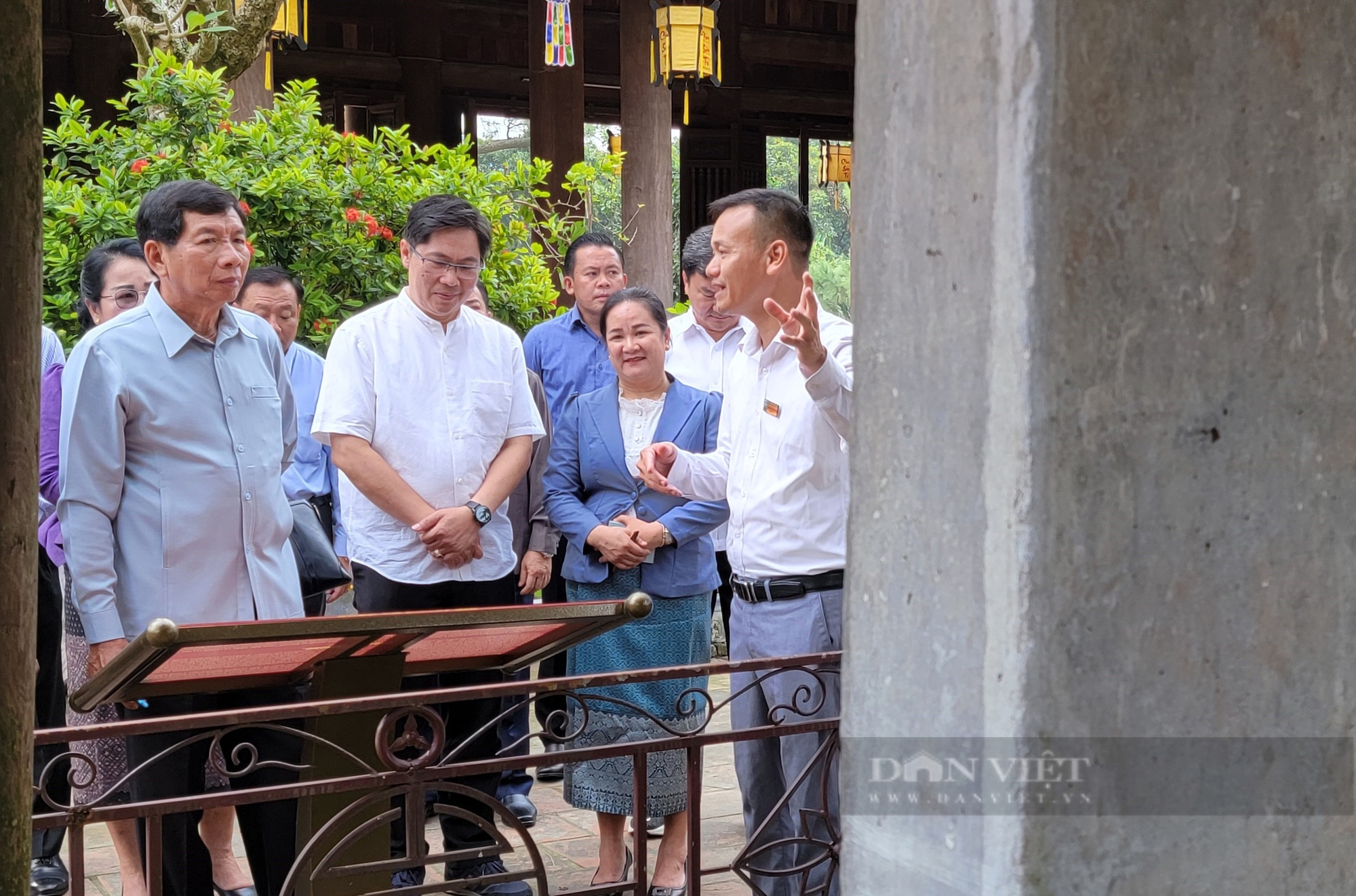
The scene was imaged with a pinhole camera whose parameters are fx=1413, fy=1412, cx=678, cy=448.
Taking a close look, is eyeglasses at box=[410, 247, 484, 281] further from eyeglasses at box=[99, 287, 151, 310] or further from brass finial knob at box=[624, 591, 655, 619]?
brass finial knob at box=[624, 591, 655, 619]

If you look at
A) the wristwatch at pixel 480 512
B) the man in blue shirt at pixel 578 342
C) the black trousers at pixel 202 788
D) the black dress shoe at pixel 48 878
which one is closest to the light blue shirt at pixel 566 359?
the man in blue shirt at pixel 578 342

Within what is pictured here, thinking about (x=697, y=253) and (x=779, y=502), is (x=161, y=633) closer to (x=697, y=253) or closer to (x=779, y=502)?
(x=779, y=502)

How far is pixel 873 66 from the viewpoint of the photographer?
1675 millimetres

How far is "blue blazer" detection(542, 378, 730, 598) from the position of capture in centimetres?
396

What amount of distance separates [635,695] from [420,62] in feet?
30.2

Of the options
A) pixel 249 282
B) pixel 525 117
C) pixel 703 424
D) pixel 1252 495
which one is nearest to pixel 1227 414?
pixel 1252 495

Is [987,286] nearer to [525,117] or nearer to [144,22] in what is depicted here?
[144,22]

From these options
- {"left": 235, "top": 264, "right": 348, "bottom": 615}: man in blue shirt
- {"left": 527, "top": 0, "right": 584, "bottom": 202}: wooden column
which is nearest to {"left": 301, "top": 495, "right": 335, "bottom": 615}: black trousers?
{"left": 235, "top": 264, "right": 348, "bottom": 615}: man in blue shirt

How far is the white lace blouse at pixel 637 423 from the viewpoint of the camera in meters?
4.13

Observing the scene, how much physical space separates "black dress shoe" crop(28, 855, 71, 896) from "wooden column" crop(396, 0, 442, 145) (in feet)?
28.7

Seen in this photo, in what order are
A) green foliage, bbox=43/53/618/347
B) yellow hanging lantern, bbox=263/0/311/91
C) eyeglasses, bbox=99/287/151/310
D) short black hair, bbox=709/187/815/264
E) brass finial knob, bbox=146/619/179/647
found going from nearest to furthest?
brass finial knob, bbox=146/619/179/647
short black hair, bbox=709/187/815/264
eyeglasses, bbox=99/287/151/310
green foliage, bbox=43/53/618/347
yellow hanging lantern, bbox=263/0/311/91

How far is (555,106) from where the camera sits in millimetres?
10180

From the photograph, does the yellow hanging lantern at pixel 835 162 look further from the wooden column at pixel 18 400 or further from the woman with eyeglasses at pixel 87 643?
the wooden column at pixel 18 400

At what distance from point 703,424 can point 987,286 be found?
264 cm
